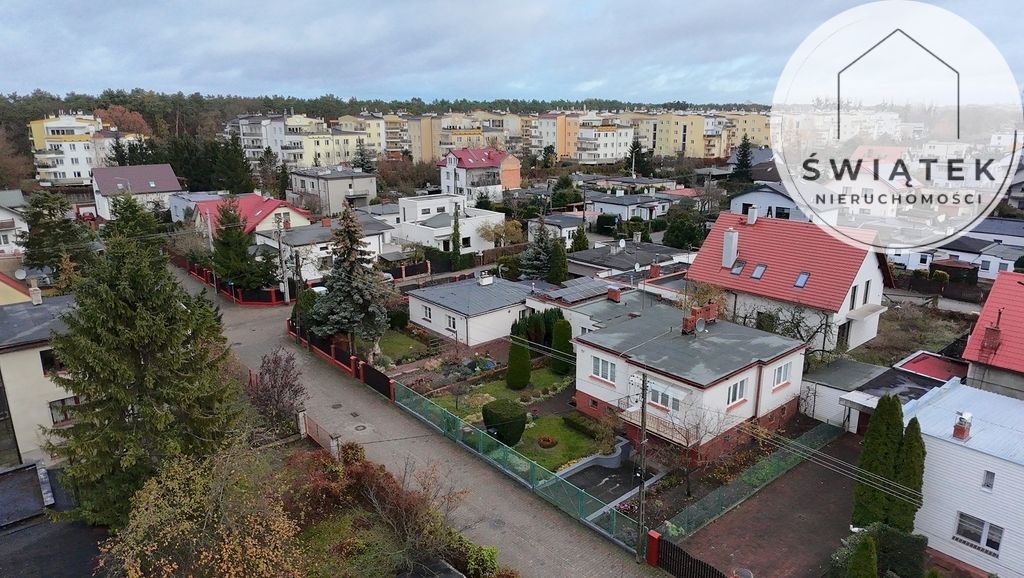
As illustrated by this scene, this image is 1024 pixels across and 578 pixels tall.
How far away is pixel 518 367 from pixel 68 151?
7925 centimetres

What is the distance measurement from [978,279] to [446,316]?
34.8 m

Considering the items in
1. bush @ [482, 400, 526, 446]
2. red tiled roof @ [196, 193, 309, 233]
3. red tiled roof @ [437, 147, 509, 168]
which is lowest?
bush @ [482, 400, 526, 446]

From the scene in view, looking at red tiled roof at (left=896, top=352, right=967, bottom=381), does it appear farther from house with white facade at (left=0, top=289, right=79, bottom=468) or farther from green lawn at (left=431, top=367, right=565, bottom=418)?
house with white facade at (left=0, top=289, right=79, bottom=468)

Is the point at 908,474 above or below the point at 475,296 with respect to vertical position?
below

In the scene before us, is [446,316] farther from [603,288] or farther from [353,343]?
[603,288]

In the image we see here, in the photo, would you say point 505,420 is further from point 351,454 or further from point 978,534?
point 978,534

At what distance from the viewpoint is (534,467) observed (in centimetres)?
1789

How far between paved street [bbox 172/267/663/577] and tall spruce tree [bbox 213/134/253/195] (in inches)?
1558

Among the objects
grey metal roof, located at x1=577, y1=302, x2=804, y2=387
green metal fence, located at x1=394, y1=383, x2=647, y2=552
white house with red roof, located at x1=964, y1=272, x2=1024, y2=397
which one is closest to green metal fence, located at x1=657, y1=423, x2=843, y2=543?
green metal fence, located at x1=394, y1=383, x2=647, y2=552

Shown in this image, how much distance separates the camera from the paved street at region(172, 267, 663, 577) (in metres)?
15.3

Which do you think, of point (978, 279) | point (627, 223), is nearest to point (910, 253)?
point (978, 279)

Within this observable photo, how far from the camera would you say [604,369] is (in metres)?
21.3

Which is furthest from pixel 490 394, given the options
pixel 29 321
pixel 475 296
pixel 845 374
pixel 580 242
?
pixel 580 242

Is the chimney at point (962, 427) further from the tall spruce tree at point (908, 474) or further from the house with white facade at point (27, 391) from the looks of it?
the house with white facade at point (27, 391)
